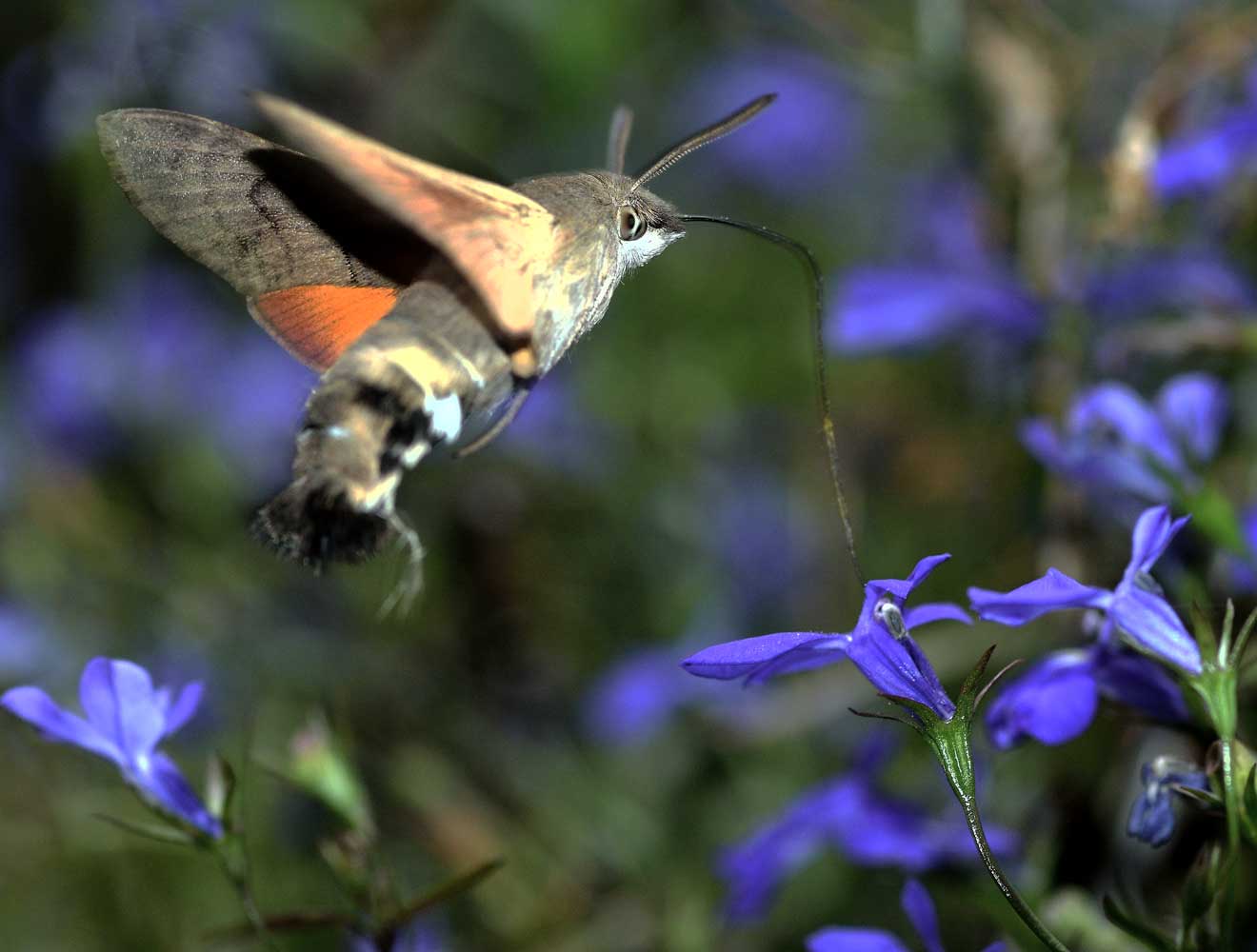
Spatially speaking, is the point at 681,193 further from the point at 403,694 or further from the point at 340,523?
the point at 340,523

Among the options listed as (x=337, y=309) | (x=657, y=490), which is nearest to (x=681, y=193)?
(x=657, y=490)

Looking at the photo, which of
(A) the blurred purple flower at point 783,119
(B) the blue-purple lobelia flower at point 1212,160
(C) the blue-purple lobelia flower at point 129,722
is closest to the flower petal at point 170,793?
(C) the blue-purple lobelia flower at point 129,722

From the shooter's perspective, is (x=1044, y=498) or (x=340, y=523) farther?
(x=1044, y=498)

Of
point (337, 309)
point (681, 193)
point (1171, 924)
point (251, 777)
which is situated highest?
point (337, 309)

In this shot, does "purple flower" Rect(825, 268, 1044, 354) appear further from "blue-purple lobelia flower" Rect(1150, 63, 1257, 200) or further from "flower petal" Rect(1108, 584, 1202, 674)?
"flower petal" Rect(1108, 584, 1202, 674)

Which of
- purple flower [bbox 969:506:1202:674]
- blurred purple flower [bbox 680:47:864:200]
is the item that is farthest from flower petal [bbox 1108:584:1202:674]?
blurred purple flower [bbox 680:47:864:200]

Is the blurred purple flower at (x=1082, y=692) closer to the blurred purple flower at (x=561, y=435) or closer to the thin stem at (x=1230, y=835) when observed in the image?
the thin stem at (x=1230, y=835)

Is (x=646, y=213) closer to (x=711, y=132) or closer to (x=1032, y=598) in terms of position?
(x=711, y=132)
